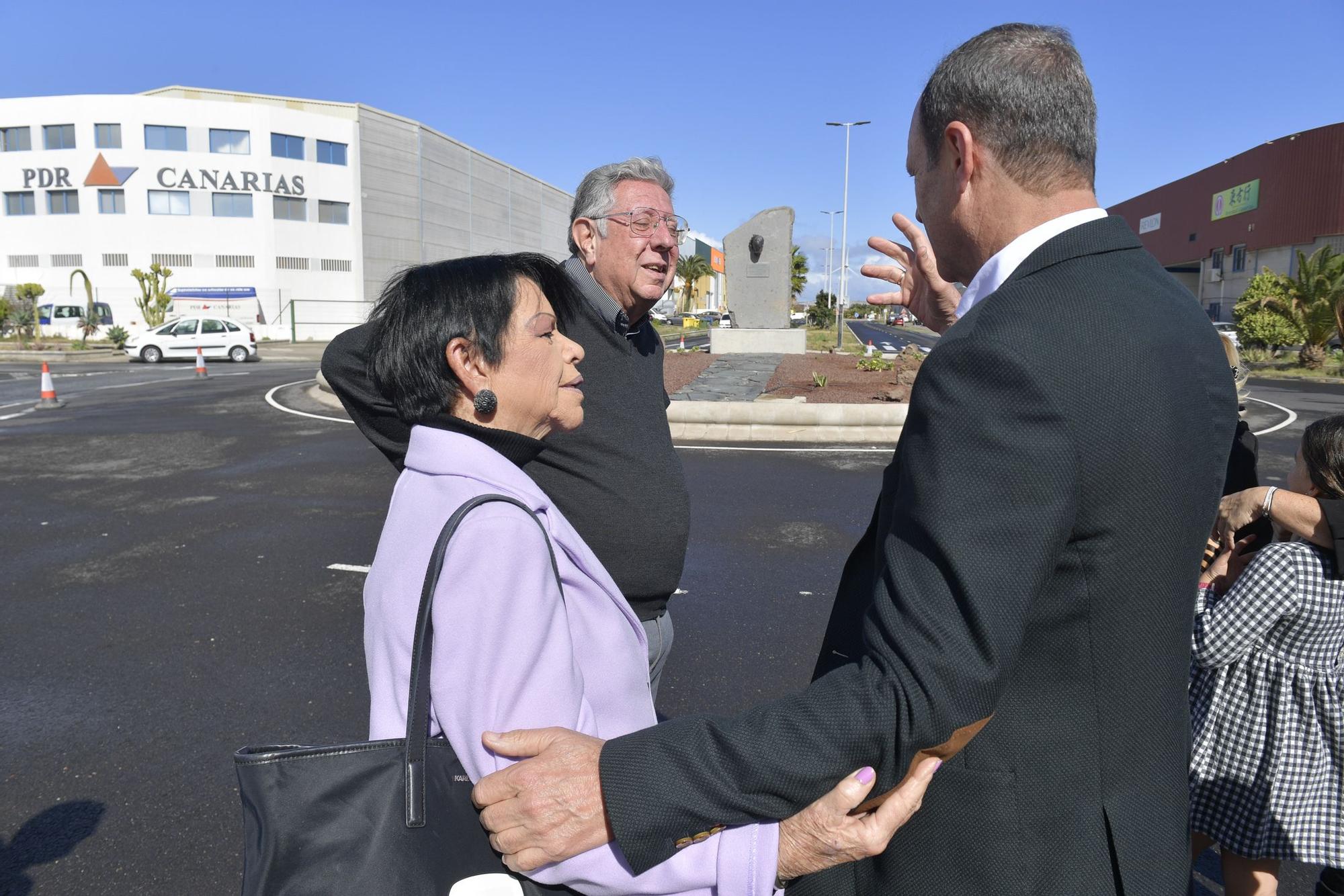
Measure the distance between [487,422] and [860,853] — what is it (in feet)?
3.35

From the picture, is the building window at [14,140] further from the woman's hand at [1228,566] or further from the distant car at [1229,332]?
the woman's hand at [1228,566]

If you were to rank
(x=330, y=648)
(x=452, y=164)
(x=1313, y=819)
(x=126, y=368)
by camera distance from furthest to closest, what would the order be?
1. (x=452, y=164)
2. (x=126, y=368)
3. (x=330, y=648)
4. (x=1313, y=819)

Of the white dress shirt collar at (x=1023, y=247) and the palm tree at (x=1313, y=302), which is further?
the palm tree at (x=1313, y=302)

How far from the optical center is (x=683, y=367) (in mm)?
19766

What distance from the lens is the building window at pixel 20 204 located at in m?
49.3

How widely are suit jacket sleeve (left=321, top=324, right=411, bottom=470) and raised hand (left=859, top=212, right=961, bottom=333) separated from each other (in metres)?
1.31

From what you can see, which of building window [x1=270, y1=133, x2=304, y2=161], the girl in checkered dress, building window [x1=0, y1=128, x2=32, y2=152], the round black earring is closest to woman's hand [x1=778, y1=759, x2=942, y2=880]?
the round black earring

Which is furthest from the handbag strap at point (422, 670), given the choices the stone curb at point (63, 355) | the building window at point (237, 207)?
the building window at point (237, 207)

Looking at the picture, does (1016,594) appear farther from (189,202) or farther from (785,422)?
(189,202)

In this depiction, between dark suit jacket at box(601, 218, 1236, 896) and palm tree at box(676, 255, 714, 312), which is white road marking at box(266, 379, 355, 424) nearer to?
dark suit jacket at box(601, 218, 1236, 896)

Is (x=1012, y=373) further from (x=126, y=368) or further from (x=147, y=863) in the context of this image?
(x=126, y=368)

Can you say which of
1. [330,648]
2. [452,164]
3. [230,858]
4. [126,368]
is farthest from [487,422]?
[452,164]

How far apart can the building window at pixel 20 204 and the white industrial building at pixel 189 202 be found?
5cm

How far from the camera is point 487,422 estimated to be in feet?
5.90
